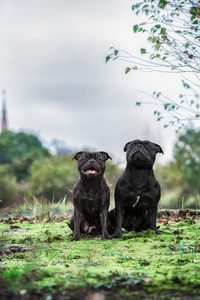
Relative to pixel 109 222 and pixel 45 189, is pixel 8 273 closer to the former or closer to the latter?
pixel 109 222

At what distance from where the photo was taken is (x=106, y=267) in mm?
3840

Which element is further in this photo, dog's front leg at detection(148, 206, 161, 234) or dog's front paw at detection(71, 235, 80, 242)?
dog's front leg at detection(148, 206, 161, 234)

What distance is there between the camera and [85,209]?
5.86 m

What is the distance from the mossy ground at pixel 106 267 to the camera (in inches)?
121

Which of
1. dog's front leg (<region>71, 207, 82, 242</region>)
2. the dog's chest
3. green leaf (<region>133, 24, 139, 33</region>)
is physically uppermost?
green leaf (<region>133, 24, 139, 33</region>)

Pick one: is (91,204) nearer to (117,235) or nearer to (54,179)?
(117,235)

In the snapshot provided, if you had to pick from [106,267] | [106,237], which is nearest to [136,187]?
[106,237]

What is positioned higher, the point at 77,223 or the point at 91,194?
the point at 91,194

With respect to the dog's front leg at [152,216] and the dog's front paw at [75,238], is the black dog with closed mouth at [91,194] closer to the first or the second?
the dog's front paw at [75,238]

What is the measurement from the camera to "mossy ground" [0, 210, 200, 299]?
10.1 feet

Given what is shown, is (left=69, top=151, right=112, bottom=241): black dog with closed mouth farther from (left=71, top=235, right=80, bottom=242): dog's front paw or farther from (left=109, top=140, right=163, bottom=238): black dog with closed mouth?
(left=109, top=140, right=163, bottom=238): black dog with closed mouth

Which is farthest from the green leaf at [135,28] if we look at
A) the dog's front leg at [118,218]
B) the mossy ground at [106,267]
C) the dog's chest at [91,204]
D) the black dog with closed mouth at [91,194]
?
the mossy ground at [106,267]

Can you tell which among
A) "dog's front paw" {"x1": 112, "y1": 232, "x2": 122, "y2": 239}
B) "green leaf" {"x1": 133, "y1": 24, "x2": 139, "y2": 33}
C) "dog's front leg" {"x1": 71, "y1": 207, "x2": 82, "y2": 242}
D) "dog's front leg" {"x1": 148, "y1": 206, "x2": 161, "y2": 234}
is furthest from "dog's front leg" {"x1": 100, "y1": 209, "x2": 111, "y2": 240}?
Answer: "green leaf" {"x1": 133, "y1": 24, "x2": 139, "y2": 33}

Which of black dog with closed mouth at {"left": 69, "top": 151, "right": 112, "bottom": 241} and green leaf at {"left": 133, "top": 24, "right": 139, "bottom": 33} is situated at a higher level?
green leaf at {"left": 133, "top": 24, "right": 139, "bottom": 33}
